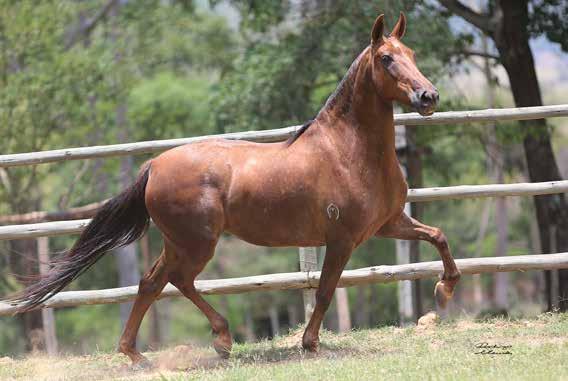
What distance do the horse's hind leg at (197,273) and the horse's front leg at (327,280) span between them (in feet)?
1.87

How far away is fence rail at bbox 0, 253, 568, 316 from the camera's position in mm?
6730

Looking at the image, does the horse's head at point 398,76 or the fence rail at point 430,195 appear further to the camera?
the fence rail at point 430,195

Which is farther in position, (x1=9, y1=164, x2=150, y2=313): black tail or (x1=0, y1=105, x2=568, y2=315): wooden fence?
(x1=0, y1=105, x2=568, y2=315): wooden fence

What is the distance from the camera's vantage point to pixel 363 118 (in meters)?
5.66

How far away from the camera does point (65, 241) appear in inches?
836

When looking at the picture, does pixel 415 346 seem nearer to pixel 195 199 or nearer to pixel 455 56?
pixel 195 199

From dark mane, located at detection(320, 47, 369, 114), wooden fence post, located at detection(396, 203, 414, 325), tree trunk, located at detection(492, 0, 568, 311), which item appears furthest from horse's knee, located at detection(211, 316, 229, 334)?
tree trunk, located at detection(492, 0, 568, 311)

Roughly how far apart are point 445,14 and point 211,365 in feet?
23.4

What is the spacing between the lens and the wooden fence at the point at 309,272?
6.74 metres

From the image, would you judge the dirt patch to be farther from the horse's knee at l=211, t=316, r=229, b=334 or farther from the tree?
the tree

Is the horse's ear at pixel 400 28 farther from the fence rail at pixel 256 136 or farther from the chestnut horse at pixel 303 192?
the fence rail at pixel 256 136

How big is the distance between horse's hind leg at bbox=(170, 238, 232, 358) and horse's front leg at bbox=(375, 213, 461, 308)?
1.20 metres

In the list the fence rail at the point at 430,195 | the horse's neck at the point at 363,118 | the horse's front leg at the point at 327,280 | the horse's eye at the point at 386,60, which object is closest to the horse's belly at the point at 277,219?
the horse's front leg at the point at 327,280
